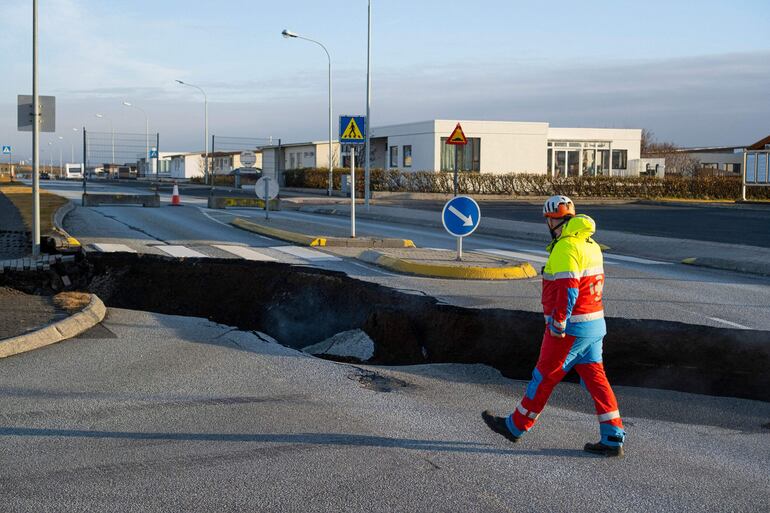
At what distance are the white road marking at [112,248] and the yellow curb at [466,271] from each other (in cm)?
528

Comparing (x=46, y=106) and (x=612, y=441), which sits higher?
(x=46, y=106)

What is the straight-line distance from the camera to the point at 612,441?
16.7 feet

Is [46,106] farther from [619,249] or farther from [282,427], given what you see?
[619,249]

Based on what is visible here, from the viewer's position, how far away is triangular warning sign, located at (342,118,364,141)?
1814cm

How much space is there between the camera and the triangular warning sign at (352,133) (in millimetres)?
18141

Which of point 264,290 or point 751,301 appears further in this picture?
point 264,290

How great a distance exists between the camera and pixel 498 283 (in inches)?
477

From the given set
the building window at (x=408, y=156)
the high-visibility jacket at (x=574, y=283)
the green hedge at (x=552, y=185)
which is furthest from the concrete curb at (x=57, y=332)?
the building window at (x=408, y=156)

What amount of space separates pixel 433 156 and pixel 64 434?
153 feet

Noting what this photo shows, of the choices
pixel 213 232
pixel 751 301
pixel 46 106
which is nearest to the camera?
pixel 751 301

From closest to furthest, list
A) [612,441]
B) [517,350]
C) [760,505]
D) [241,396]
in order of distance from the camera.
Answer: [760,505]
[612,441]
[241,396]
[517,350]

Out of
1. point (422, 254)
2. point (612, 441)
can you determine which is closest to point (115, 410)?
point (612, 441)

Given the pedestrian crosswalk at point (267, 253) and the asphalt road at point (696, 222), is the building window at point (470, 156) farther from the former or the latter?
the pedestrian crosswalk at point (267, 253)

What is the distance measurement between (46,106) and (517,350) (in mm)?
9548
